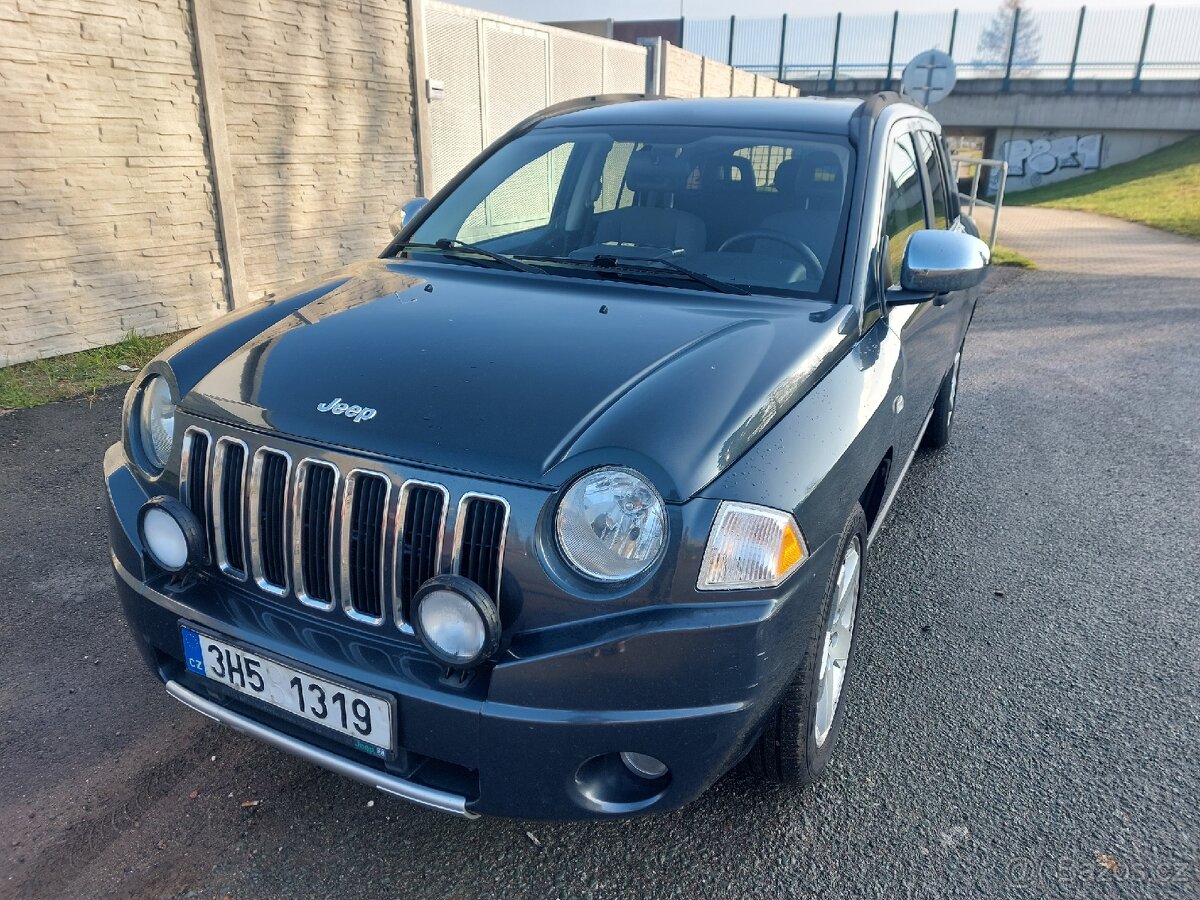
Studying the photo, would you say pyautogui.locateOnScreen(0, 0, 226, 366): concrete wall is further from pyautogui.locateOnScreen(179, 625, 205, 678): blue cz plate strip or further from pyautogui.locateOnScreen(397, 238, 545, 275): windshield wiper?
pyautogui.locateOnScreen(179, 625, 205, 678): blue cz plate strip

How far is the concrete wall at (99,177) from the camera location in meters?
5.80

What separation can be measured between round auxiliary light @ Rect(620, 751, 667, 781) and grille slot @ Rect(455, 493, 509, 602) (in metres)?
0.47

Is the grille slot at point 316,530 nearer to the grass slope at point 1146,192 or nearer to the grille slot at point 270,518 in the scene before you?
the grille slot at point 270,518

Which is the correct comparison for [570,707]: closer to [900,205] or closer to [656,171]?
[656,171]

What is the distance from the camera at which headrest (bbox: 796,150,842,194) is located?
3.03 m

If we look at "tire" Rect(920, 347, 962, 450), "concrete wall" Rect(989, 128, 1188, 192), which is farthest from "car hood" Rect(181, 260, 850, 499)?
"concrete wall" Rect(989, 128, 1188, 192)

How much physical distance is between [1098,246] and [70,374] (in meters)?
14.9

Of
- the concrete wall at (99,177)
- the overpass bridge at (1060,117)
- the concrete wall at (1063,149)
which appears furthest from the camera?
the concrete wall at (1063,149)

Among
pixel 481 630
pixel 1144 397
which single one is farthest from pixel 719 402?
pixel 1144 397

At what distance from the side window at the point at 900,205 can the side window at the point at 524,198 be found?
124cm

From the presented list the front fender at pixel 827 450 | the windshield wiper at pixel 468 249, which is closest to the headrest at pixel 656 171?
the windshield wiper at pixel 468 249

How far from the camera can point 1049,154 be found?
3628 centimetres

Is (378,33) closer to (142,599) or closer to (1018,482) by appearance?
(1018,482)

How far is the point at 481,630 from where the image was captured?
5.95 ft
